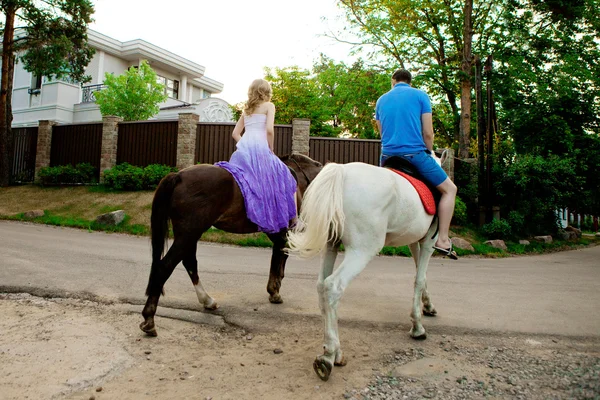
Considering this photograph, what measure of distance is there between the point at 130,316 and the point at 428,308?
3.04 meters

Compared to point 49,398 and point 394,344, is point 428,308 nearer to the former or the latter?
point 394,344

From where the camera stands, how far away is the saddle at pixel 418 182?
11.6 feet

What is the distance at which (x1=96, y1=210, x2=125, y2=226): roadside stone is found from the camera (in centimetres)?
1112

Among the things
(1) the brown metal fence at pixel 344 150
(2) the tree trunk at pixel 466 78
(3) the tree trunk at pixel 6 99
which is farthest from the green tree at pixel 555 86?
(3) the tree trunk at pixel 6 99

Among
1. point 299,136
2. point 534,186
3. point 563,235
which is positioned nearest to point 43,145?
point 299,136

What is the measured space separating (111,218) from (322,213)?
387 inches

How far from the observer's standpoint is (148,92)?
17922 millimetres

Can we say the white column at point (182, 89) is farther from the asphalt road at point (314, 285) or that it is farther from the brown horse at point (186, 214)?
the brown horse at point (186, 214)

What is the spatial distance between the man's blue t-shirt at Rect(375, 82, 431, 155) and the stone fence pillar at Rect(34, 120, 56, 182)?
57.2 ft

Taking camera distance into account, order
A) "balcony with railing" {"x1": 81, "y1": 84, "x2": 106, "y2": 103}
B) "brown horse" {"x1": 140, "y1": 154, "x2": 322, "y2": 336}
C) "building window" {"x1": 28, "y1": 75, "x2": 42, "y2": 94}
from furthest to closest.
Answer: "building window" {"x1": 28, "y1": 75, "x2": 42, "y2": 94} < "balcony with railing" {"x1": 81, "y1": 84, "x2": 106, "y2": 103} < "brown horse" {"x1": 140, "y1": 154, "x2": 322, "y2": 336}

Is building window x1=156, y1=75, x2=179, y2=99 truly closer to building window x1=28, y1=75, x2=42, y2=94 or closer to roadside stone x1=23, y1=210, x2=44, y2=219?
building window x1=28, y1=75, x2=42, y2=94

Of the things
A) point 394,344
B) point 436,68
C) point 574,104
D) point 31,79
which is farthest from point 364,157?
point 31,79

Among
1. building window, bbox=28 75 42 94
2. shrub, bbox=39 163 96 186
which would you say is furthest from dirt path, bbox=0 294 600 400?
building window, bbox=28 75 42 94

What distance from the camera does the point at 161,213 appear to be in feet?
12.1
